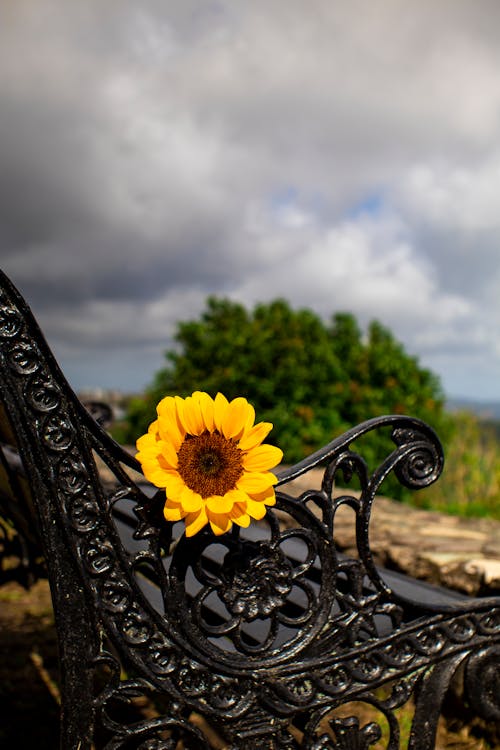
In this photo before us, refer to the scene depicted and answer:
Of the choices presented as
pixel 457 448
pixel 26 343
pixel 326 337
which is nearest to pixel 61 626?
pixel 26 343

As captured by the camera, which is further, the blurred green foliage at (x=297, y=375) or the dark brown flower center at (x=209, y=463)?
the blurred green foliage at (x=297, y=375)

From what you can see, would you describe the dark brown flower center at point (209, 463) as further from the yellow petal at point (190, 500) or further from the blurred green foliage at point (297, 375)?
the blurred green foliage at point (297, 375)

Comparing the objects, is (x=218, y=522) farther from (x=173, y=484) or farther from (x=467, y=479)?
(x=467, y=479)

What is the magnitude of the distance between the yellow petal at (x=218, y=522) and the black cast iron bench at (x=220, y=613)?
0.30 feet

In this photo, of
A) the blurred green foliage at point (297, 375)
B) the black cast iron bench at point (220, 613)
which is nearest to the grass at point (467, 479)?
the blurred green foliage at point (297, 375)

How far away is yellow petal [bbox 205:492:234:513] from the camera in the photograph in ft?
4.46

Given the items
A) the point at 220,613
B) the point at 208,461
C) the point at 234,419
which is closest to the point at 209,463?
the point at 208,461

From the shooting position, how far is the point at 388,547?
302 cm

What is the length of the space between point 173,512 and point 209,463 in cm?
12

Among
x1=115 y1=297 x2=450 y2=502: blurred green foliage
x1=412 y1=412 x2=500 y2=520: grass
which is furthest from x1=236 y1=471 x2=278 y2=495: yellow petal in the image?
x1=412 y1=412 x2=500 y2=520: grass

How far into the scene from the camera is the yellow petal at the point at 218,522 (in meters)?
1.37

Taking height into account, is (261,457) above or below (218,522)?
above

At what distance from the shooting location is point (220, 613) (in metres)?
1.72

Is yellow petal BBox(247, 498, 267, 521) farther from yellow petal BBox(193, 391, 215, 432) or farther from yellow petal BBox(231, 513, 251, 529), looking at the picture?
yellow petal BBox(193, 391, 215, 432)
